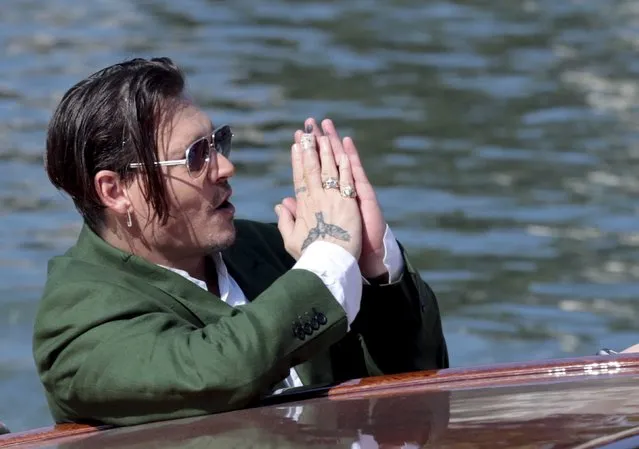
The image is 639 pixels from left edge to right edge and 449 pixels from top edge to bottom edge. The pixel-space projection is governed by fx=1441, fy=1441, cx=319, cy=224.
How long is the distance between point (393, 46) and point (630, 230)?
468 cm

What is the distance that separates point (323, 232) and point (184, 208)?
1.01 feet

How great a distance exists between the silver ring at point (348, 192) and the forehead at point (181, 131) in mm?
324

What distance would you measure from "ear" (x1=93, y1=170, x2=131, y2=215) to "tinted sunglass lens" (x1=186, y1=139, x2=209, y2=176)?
0.47 ft

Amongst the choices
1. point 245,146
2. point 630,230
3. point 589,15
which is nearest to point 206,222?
point 630,230

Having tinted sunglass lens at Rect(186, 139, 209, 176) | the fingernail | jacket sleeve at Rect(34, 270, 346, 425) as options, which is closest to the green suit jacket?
jacket sleeve at Rect(34, 270, 346, 425)

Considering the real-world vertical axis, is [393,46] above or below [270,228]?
above

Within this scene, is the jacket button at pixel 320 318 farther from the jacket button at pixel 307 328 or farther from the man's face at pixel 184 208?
the man's face at pixel 184 208

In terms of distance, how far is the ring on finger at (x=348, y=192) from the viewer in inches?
117

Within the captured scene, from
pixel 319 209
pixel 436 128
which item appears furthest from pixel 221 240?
pixel 436 128

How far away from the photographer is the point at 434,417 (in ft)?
8.28

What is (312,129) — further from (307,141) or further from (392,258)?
(392,258)

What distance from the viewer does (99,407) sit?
2.71 meters

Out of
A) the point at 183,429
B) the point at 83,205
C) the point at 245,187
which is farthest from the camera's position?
the point at 245,187

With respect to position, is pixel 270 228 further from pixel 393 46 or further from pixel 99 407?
pixel 393 46
